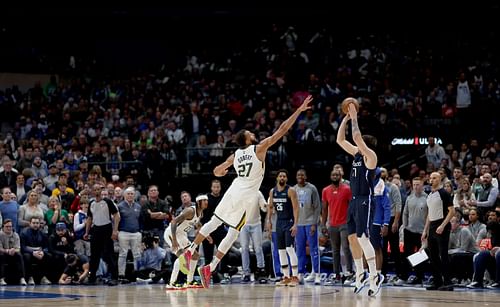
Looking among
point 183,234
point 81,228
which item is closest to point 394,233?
point 183,234

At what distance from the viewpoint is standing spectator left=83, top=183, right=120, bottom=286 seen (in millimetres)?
19281

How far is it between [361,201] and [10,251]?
25.5 ft

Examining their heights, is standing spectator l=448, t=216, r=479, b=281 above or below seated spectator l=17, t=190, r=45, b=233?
below

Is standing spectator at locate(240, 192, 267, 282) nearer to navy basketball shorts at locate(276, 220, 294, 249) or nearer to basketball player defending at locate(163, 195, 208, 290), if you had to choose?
navy basketball shorts at locate(276, 220, 294, 249)

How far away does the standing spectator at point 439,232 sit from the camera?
16.5 m

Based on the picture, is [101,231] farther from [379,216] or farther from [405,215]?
[405,215]

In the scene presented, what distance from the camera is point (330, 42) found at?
31.4 metres

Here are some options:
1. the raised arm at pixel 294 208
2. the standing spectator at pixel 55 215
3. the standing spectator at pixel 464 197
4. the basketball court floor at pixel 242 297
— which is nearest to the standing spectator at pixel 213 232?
the raised arm at pixel 294 208

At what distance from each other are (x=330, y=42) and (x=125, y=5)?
7872 millimetres

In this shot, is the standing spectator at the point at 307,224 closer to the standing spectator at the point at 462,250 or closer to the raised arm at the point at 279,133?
the standing spectator at the point at 462,250

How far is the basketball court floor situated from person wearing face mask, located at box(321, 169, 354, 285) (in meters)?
1.46

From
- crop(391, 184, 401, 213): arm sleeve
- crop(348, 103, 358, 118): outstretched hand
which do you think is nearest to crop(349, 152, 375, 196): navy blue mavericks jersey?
crop(348, 103, 358, 118): outstretched hand

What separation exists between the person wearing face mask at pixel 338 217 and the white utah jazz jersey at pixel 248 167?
3.89m

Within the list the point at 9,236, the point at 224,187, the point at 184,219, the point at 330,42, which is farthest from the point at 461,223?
the point at 330,42
